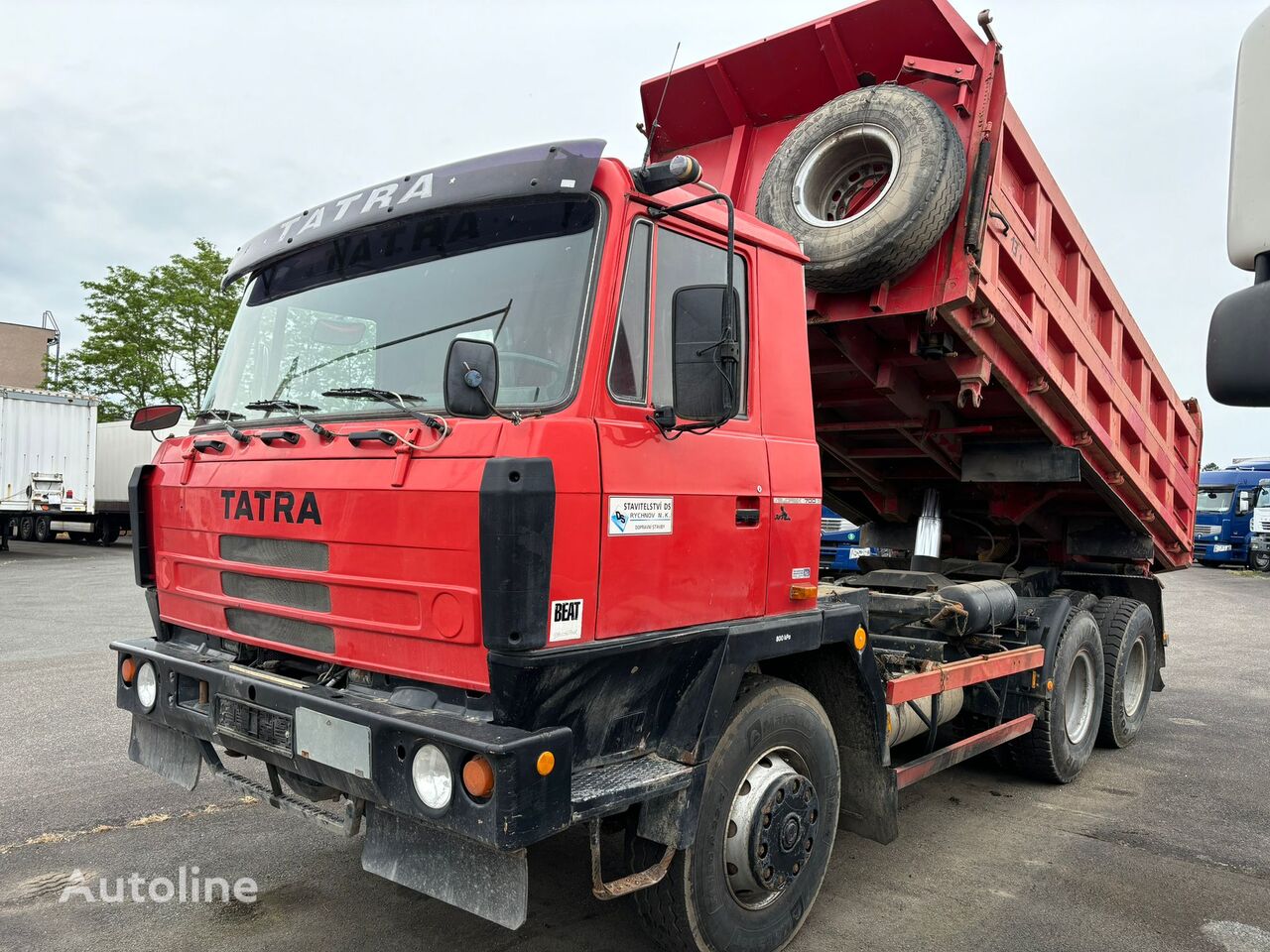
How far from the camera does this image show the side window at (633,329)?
2875mm

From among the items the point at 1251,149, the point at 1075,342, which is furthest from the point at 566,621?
the point at 1075,342

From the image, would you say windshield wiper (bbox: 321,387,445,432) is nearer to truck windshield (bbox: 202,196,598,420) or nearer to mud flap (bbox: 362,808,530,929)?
truck windshield (bbox: 202,196,598,420)

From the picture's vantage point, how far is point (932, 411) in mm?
5262

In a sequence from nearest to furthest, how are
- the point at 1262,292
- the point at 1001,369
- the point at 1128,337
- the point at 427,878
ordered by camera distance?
the point at 1262,292
the point at 427,878
the point at 1001,369
the point at 1128,337

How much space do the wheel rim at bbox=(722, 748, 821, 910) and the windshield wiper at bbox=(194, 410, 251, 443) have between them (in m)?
2.18

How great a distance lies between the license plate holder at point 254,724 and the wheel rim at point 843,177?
319 cm

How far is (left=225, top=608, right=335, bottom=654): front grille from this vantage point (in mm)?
3031

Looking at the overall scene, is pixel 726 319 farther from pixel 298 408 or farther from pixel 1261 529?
pixel 1261 529

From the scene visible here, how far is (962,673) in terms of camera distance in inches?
181

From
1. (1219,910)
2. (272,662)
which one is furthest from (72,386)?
(1219,910)

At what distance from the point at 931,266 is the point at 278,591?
3.14m

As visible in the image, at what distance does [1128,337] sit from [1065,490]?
3.51 ft

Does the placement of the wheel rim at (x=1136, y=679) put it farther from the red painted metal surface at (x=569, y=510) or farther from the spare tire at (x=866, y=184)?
the red painted metal surface at (x=569, y=510)

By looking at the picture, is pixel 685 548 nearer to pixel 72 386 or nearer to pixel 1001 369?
pixel 1001 369
